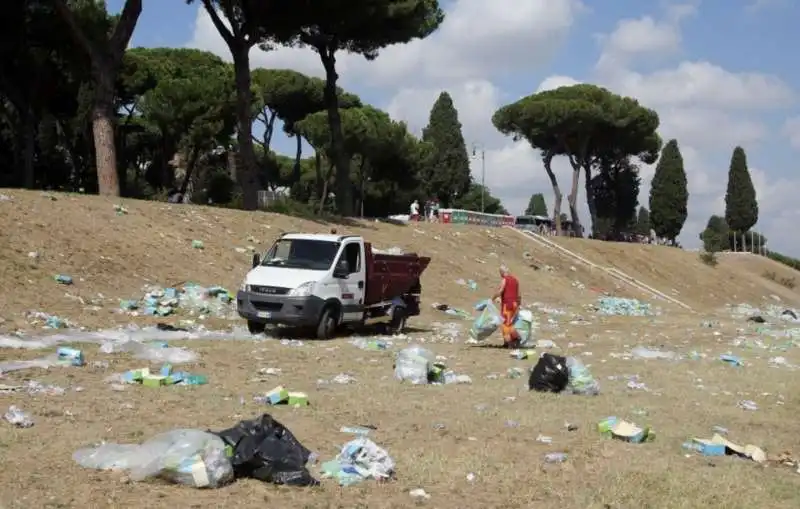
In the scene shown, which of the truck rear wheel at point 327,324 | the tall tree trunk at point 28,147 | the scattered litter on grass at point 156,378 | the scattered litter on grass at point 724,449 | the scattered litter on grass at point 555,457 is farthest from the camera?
the tall tree trunk at point 28,147

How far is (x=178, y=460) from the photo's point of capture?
593cm

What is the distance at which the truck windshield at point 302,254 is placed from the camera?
16047mm

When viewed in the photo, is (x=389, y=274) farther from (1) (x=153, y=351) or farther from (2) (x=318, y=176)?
(2) (x=318, y=176)

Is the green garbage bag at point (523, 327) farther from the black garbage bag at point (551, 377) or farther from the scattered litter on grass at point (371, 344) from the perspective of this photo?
the black garbage bag at point (551, 377)

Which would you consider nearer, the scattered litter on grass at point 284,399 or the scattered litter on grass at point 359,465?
the scattered litter on grass at point 359,465

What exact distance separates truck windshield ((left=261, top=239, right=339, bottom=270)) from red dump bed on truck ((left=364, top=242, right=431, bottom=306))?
0.94 metres

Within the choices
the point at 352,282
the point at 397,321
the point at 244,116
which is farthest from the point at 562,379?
the point at 244,116

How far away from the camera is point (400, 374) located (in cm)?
1090

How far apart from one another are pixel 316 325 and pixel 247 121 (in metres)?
13.5

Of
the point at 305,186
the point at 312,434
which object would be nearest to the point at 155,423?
the point at 312,434

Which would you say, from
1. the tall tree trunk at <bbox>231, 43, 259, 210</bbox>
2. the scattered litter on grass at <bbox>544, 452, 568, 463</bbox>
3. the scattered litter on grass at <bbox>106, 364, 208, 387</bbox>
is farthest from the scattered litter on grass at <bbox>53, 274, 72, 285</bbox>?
the scattered litter on grass at <bbox>544, 452, 568, 463</bbox>

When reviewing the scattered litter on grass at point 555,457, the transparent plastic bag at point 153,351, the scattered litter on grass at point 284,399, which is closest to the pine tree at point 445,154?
the transparent plastic bag at point 153,351

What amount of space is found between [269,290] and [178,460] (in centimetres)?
952

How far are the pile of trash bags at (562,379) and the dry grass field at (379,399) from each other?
0.21 m
